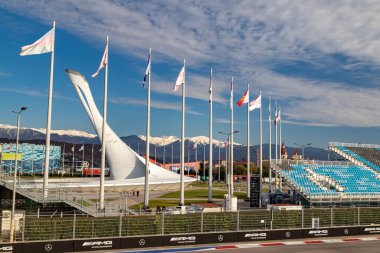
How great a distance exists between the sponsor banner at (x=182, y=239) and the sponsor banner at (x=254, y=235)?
3.03m

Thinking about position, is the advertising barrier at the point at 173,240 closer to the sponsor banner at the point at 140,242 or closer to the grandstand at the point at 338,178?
the sponsor banner at the point at 140,242

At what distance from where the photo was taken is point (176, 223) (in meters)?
26.0

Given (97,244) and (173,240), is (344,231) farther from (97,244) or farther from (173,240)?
(97,244)

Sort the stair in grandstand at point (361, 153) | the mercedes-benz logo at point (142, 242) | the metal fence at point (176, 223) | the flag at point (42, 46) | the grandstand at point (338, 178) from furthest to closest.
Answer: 1. the stair in grandstand at point (361, 153)
2. the grandstand at point (338, 178)
3. the flag at point (42, 46)
4. the mercedes-benz logo at point (142, 242)
5. the metal fence at point (176, 223)

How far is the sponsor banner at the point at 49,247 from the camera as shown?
71.1 feet

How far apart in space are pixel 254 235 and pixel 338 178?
32.0 meters

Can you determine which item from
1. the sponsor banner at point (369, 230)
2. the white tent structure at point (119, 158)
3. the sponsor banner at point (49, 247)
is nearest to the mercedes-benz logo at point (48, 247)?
the sponsor banner at point (49, 247)

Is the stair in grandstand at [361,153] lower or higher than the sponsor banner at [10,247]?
higher

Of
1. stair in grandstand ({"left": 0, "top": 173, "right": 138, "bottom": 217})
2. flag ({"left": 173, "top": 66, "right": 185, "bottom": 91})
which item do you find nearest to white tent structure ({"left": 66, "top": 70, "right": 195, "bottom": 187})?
flag ({"left": 173, "top": 66, "right": 185, "bottom": 91})

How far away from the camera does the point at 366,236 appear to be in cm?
3109

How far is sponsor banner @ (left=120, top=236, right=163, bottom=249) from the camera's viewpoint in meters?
24.3

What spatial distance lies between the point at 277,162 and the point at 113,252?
122 ft

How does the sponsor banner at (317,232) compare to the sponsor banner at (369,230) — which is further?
the sponsor banner at (369,230)

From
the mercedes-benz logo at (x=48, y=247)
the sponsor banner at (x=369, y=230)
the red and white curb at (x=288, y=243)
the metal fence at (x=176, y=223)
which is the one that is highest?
the metal fence at (x=176, y=223)
